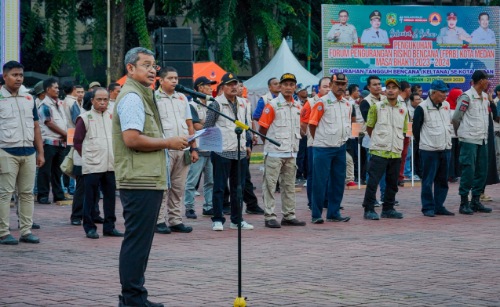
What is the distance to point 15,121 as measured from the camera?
12352mm

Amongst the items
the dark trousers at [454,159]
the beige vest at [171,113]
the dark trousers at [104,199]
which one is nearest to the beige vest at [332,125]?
the beige vest at [171,113]

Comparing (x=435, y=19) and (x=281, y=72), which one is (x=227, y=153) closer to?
(x=435, y=19)

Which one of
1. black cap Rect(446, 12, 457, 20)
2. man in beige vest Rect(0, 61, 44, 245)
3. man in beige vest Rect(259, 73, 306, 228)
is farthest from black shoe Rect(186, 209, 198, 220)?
black cap Rect(446, 12, 457, 20)

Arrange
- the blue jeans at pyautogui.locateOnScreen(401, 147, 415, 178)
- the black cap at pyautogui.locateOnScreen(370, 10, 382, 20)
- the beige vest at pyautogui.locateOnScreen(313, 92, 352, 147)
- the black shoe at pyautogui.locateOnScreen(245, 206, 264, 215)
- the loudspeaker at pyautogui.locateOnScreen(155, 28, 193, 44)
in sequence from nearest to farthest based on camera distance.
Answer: the beige vest at pyautogui.locateOnScreen(313, 92, 352, 147)
the black shoe at pyautogui.locateOnScreen(245, 206, 264, 215)
the loudspeaker at pyautogui.locateOnScreen(155, 28, 193, 44)
the blue jeans at pyautogui.locateOnScreen(401, 147, 415, 178)
the black cap at pyautogui.locateOnScreen(370, 10, 382, 20)

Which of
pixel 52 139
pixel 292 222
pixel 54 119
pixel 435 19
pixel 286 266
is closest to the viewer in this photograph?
pixel 286 266

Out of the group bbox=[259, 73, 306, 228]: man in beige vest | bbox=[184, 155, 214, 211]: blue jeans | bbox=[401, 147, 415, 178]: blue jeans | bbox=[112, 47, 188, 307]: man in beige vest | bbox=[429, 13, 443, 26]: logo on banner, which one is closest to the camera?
bbox=[112, 47, 188, 307]: man in beige vest

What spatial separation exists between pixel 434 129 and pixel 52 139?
21.7 ft

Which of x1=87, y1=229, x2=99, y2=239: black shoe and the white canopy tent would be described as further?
the white canopy tent

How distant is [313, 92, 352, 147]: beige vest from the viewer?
1447 centimetres

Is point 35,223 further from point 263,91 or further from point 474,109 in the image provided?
point 263,91

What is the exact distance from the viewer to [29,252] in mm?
11672

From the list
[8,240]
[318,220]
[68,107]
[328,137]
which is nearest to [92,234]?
[8,240]

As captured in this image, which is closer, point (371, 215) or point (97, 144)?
point (97, 144)

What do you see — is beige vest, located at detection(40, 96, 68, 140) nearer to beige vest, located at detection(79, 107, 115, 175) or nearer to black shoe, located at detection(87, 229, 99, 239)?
beige vest, located at detection(79, 107, 115, 175)
